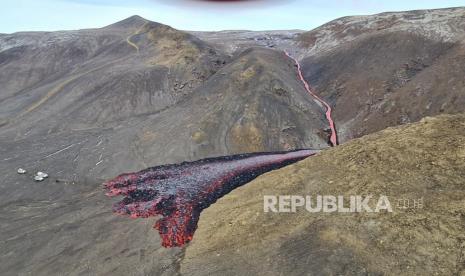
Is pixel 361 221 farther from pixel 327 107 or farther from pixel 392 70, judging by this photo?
pixel 392 70

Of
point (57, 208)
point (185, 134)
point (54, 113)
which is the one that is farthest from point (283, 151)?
point (54, 113)

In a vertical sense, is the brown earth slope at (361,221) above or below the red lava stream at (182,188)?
above

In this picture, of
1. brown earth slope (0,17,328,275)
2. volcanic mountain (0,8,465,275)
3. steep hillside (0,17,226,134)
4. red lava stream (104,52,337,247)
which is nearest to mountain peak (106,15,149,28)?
steep hillside (0,17,226,134)

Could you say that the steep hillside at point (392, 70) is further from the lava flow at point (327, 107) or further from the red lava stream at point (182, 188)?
the red lava stream at point (182, 188)

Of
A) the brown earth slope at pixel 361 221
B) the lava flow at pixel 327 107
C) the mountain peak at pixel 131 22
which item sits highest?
the mountain peak at pixel 131 22

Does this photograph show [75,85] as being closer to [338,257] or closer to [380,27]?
[380,27]

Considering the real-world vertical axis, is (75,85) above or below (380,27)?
below
